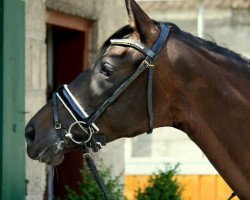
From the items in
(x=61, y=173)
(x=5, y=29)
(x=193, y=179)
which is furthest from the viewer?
(x=193, y=179)

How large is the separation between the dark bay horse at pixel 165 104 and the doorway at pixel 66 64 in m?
2.49

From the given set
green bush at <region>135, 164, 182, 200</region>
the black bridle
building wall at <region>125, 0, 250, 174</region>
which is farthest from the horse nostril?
building wall at <region>125, 0, 250, 174</region>

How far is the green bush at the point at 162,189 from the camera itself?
6.34 metres

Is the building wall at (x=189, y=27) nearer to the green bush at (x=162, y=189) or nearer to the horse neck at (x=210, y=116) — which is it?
the green bush at (x=162, y=189)

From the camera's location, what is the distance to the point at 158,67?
13.1 feet

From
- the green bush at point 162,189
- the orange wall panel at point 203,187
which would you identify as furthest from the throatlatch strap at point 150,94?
→ the orange wall panel at point 203,187

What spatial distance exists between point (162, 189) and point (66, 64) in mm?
1239

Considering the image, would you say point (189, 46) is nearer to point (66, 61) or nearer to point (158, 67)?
point (158, 67)

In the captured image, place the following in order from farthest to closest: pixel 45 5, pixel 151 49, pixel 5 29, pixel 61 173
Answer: pixel 61 173, pixel 45 5, pixel 5 29, pixel 151 49

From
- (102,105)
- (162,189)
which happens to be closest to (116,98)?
(102,105)

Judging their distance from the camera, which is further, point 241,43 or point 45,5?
point 241,43

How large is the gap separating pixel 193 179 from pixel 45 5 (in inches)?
160

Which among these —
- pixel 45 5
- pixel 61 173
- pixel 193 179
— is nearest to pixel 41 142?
pixel 45 5

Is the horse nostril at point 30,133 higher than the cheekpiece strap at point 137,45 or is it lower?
lower
